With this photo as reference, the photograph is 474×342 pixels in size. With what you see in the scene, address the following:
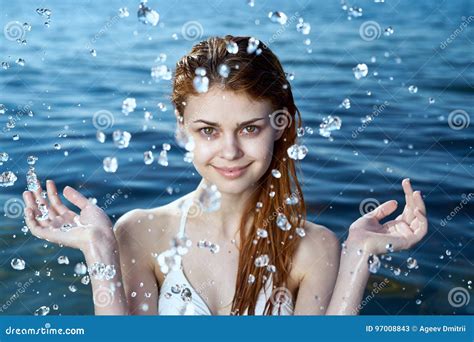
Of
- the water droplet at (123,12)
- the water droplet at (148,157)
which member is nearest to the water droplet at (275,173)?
the water droplet at (148,157)

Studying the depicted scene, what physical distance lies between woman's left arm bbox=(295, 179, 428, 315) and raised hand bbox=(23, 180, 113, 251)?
702 mm

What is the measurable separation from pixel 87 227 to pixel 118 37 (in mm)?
1484

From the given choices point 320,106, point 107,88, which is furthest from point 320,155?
point 107,88

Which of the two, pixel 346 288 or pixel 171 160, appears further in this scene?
pixel 171 160

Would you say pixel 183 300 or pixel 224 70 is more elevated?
pixel 224 70

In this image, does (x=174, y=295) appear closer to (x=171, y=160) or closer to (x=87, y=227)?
(x=87, y=227)

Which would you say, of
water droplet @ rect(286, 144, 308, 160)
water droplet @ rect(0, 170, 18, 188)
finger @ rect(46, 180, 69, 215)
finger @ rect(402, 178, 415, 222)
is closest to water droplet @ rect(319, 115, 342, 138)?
water droplet @ rect(286, 144, 308, 160)

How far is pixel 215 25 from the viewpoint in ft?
11.9

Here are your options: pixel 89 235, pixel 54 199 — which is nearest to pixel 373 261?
pixel 89 235

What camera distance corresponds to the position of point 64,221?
295 cm

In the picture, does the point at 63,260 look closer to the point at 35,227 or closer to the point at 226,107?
the point at 35,227

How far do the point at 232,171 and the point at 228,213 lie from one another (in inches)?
11.0

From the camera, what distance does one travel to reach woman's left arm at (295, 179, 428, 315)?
2.86 m
